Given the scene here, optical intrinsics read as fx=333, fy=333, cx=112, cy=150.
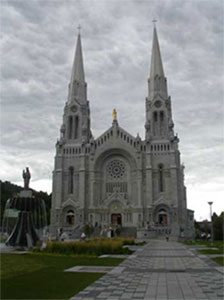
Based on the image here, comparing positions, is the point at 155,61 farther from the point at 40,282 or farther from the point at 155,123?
the point at 40,282

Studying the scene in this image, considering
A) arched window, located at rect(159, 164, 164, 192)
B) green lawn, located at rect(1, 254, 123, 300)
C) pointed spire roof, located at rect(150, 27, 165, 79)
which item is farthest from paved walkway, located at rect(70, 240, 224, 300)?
pointed spire roof, located at rect(150, 27, 165, 79)

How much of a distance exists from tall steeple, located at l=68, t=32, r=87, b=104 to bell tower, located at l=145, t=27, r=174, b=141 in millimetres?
14188

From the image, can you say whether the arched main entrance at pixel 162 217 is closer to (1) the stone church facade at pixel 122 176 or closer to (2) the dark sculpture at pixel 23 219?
(1) the stone church facade at pixel 122 176

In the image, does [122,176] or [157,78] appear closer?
[122,176]

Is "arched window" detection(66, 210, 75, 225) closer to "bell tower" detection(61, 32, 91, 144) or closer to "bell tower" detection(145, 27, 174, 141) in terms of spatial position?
"bell tower" detection(61, 32, 91, 144)

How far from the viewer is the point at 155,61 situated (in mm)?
72000

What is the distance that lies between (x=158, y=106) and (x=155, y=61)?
11.3 metres

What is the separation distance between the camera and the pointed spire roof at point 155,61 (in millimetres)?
70500

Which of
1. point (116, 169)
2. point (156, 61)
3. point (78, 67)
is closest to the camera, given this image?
point (116, 169)

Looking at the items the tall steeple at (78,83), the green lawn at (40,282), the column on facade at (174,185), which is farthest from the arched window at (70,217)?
the green lawn at (40,282)

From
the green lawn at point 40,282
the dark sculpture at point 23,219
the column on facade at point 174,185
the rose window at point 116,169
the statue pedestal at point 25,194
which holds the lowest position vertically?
the green lawn at point 40,282

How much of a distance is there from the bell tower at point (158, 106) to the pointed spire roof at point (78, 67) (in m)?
15.0

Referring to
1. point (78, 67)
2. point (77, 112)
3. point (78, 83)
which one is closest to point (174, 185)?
point (77, 112)

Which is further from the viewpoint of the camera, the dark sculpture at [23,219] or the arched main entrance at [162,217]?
the arched main entrance at [162,217]
